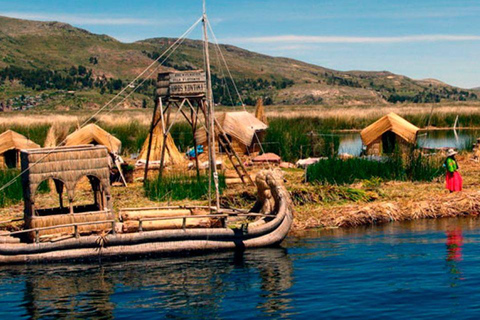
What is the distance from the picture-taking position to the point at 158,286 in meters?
11.1

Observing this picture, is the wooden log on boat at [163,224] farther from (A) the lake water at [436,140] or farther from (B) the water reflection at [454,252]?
(A) the lake water at [436,140]

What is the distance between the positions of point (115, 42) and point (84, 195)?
12257 centimetres

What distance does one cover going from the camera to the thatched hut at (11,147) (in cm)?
2334

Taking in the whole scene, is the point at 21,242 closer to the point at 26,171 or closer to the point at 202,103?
the point at 26,171

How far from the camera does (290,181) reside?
62.1 ft

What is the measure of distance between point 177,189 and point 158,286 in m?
6.17

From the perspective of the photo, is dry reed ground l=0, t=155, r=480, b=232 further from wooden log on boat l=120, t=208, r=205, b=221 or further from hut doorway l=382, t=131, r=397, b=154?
hut doorway l=382, t=131, r=397, b=154

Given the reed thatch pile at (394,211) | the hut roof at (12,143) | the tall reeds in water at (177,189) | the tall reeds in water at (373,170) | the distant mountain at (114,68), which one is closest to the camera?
the reed thatch pile at (394,211)

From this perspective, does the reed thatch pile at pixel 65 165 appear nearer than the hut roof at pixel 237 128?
Yes

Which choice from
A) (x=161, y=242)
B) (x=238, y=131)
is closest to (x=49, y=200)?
(x=161, y=242)

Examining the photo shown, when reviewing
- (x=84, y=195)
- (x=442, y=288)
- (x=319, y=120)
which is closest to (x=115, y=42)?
(x=319, y=120)

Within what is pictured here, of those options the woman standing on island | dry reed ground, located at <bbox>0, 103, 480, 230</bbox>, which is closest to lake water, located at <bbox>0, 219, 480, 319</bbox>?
dry reed ground, located at <bbox>0, 103, 480, 230</bbox>

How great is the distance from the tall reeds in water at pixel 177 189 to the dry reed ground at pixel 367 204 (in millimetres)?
259

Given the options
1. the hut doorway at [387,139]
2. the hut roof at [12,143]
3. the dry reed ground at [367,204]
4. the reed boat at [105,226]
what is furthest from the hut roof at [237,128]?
the reed boat at [105,226]
